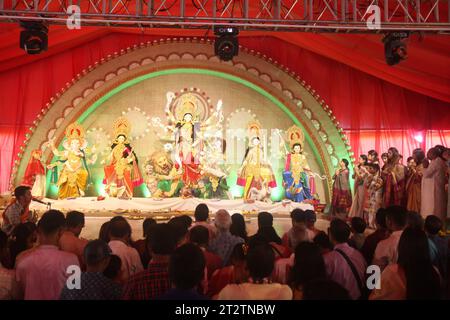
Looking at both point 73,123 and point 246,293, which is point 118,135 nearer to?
point 73,123

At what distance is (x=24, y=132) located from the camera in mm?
9258

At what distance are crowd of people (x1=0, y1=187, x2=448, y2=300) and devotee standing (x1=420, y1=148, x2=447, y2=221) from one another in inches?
138

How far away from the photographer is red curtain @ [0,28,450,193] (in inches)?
363

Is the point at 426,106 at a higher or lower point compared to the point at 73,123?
higher

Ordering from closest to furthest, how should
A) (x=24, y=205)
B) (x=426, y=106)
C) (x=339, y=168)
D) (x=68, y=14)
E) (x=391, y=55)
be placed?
(x=24, y=205) → (x=68, y=14) → (x=391, y=55) → (x=339, y=168) → (x=426, y=106)

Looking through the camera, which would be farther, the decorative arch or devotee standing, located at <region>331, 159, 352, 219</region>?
the decorative arch

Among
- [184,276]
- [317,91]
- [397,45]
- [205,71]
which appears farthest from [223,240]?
[317,91]

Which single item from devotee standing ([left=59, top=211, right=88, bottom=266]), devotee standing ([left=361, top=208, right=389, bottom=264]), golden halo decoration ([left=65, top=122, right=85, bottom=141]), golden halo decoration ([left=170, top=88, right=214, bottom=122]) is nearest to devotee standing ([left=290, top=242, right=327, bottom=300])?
devotee standing ([left=361, top=208, right=389, bottom=264])

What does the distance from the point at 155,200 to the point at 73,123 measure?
2.40m

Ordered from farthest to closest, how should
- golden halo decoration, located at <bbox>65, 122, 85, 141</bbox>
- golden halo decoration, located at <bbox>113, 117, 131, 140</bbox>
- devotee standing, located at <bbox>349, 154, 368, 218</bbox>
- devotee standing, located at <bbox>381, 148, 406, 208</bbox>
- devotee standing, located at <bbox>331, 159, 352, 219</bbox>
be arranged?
golden halo decoration, located at <bbox>113, 117, 131, 140</bbox> → golden halo decoration, located at <bbox>65, 122, 85, 141</bbox> → devotee standing, located at <bbox>331, 159, 352, 219</bbox> → devotee standing, located at <bbox>349, 154, 368, 218</bbox> → devotee standing, located at <bbox>381, 148, 406, 208</bbox>

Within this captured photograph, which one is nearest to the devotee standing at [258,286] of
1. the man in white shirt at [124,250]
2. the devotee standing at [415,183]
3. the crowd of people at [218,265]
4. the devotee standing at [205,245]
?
the crowd of people at [218,265]

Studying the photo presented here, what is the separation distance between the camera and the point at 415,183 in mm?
7344

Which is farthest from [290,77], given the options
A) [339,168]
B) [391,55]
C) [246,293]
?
[246,293]

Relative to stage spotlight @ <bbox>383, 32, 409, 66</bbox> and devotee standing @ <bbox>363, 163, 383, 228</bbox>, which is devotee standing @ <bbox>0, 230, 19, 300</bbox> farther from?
devotee standing @ <bbox>363, 163, 383, 228</bbox>
